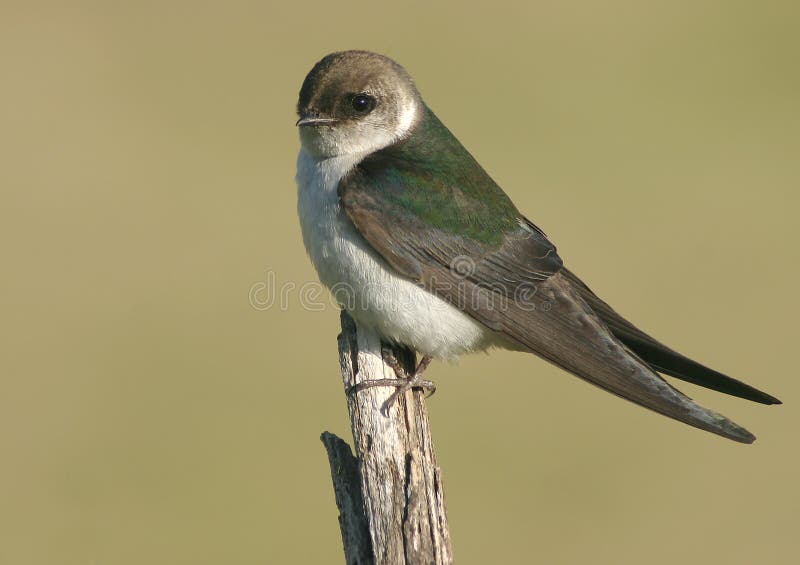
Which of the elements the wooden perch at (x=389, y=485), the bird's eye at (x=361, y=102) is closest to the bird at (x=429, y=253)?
the bird's eye at (x=361, y=102)

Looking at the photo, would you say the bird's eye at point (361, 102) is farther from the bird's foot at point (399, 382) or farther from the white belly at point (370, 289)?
the bird's foot at point (399, 382)

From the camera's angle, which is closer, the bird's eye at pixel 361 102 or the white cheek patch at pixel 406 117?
the bird's eye at pixel 361 102

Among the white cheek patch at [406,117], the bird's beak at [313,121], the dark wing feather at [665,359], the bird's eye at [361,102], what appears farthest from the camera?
the white cheek patch at [406,117]

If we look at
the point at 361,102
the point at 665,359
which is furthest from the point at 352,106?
the point at 665,359

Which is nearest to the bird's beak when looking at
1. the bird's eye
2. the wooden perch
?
the bird's eye

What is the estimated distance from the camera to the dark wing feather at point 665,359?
159 inches

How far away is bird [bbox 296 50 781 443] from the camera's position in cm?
412

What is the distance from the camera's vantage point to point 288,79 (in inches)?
446

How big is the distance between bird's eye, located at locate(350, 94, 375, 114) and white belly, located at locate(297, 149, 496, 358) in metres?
0.34

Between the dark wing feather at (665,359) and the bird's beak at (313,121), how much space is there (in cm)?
127

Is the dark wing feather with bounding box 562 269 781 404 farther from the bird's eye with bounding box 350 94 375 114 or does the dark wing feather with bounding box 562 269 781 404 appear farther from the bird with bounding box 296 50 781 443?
the bird's eye with bounding box 350 94 375 114

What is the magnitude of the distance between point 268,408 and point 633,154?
5272mm

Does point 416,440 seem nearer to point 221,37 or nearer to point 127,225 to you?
point 127,225

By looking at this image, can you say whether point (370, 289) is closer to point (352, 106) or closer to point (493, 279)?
point (493, 279)
